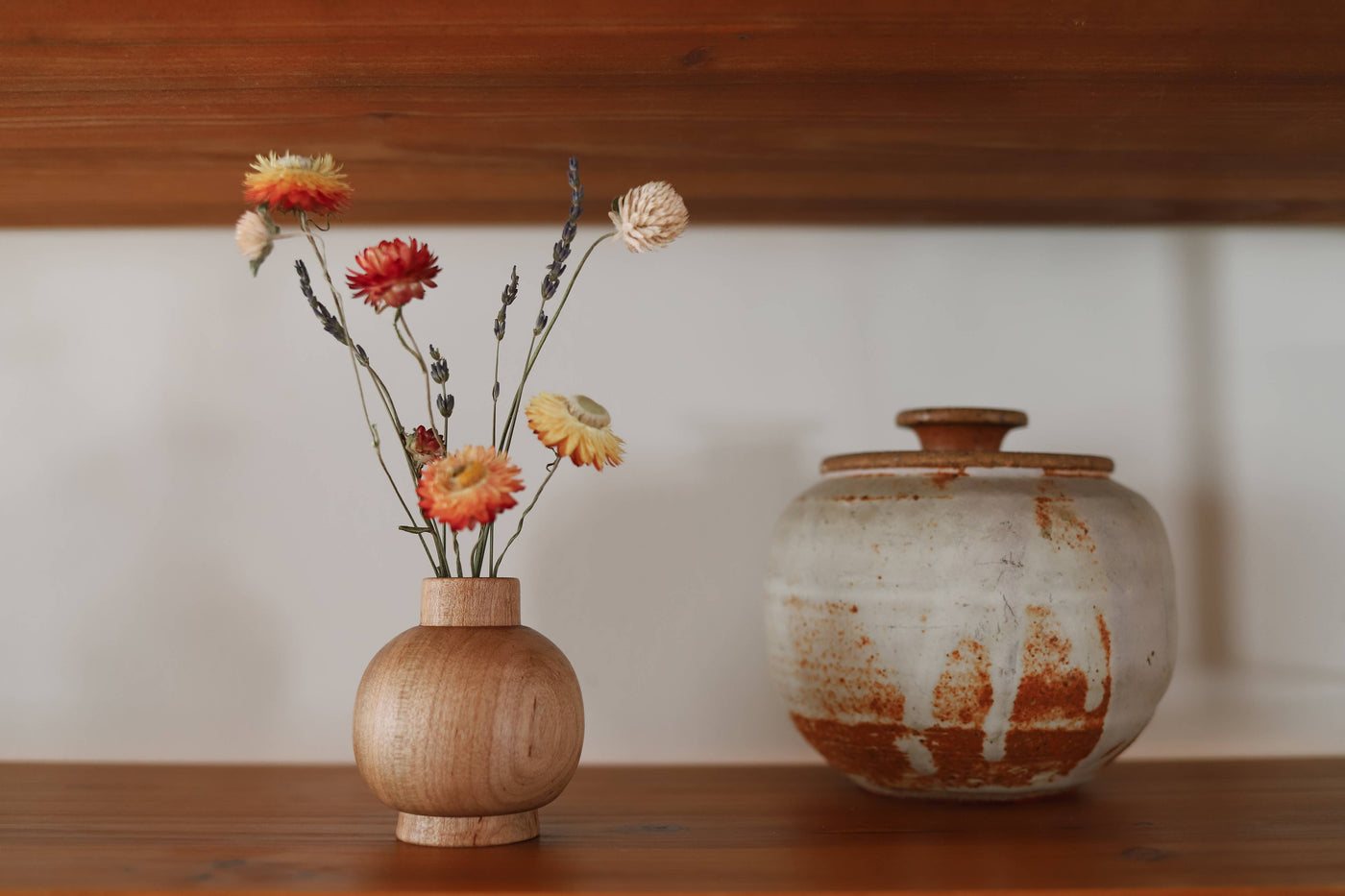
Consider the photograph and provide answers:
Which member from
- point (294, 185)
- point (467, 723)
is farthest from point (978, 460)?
point (294, 185)

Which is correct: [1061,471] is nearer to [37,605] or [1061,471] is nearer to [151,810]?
[151,810]

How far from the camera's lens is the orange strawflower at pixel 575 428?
699mm

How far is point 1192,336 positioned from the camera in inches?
41.6

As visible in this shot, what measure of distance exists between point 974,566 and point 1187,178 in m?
0.44

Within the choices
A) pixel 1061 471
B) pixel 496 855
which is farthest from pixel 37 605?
pixel 1061 471

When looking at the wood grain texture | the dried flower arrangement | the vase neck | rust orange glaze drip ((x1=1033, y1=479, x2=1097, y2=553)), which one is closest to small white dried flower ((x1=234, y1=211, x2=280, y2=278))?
the dried flower arrangement

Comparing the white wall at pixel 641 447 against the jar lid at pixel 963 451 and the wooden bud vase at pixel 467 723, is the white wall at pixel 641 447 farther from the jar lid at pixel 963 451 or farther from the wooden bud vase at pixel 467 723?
the wooden bud vase at pixel 467 723

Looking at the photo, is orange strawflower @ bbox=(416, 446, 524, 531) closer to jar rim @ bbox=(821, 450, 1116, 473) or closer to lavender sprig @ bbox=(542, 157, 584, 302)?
lavender sprig @ bbox=(542, 157, 584, 302)

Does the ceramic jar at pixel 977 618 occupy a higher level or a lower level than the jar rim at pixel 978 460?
lower

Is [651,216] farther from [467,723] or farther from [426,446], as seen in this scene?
[467,723]

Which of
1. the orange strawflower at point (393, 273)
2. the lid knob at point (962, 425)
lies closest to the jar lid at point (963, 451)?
the lid knob at point (962, 425)

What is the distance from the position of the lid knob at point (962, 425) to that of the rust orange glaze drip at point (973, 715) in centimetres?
15

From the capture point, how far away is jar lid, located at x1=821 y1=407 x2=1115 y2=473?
788mm

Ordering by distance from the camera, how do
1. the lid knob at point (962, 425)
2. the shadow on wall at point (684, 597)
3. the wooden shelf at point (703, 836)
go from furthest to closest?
the shadow on wall at point (684, 597)
the lid knob at point (962, 425)
the wooden shelf at point (703, 836)
